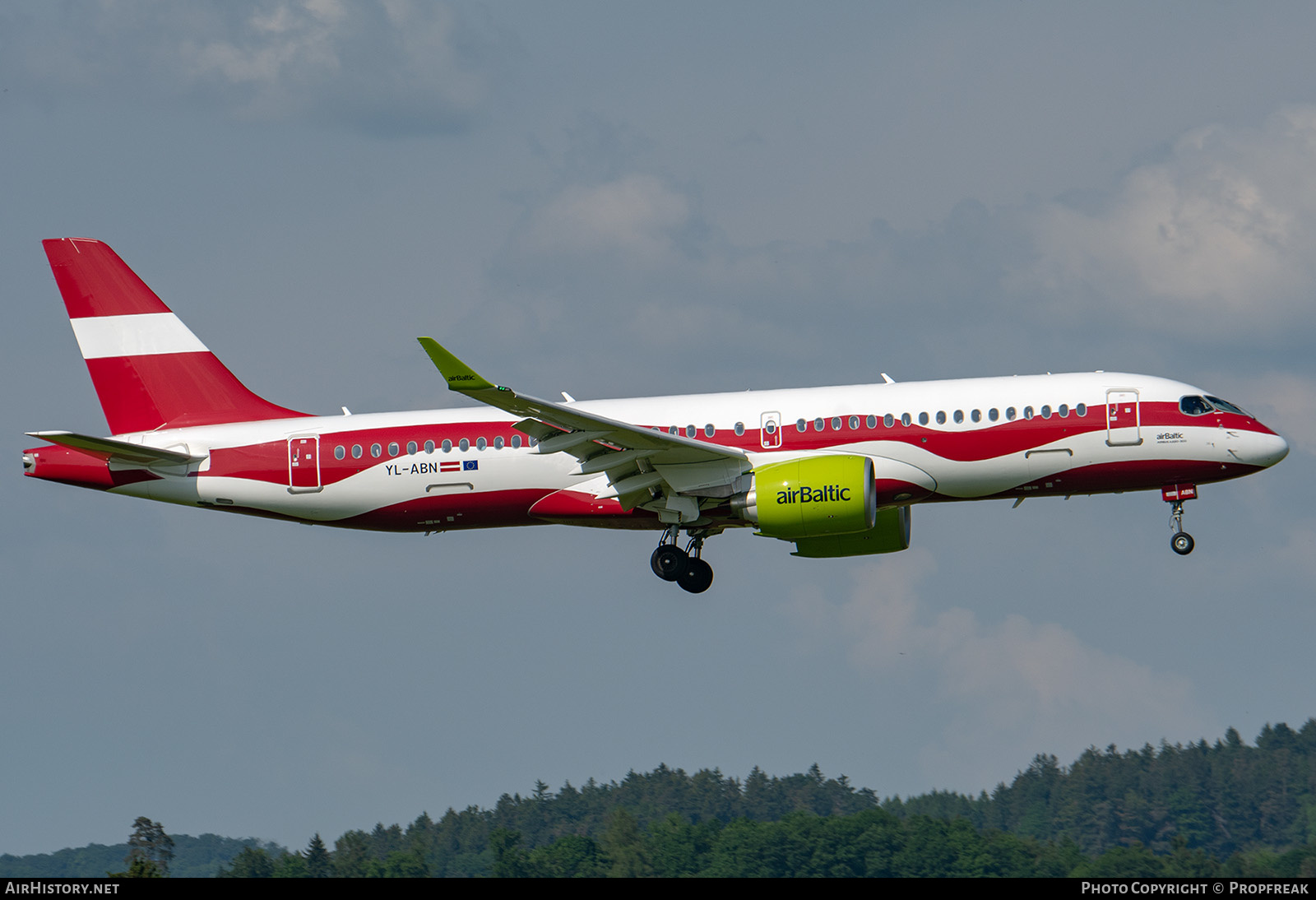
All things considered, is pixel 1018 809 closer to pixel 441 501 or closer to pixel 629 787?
pixel 629 787

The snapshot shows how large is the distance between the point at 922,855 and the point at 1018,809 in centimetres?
8378

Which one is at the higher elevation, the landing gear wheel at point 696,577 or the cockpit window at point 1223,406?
the cockpit window at point 1223,406

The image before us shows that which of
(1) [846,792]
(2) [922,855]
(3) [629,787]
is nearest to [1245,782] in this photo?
(1) [846,792]

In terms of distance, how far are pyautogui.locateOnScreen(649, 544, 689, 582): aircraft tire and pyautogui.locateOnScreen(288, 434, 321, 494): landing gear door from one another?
9951 millimetres

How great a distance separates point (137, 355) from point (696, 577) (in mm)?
18681

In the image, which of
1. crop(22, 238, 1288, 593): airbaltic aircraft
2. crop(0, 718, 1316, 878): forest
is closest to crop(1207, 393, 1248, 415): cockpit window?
crop(22, 238, 1288, 593): airbaltic aircraft

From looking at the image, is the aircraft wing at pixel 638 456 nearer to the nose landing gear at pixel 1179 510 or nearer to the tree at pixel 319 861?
the nose landing gear at pixel 1179 510

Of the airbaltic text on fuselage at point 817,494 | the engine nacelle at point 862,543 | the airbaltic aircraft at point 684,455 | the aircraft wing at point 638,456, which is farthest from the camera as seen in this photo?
the engine nacelle at point 862,543

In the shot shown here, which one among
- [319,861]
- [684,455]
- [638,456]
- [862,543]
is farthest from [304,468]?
[319,861]

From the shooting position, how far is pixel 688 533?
45688 millimetres

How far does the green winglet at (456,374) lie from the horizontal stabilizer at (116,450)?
12.6 metres

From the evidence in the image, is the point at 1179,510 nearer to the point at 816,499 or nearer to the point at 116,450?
the point at 816,499

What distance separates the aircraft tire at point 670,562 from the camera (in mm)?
45031

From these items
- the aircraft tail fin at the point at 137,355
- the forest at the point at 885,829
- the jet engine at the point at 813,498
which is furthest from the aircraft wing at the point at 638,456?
the forest at the point at 885,829
